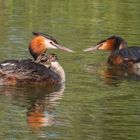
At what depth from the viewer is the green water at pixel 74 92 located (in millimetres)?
10266

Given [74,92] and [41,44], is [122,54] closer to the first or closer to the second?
[41,44]

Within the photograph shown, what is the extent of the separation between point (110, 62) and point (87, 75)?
1.94m

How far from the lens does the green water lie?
10.3 m

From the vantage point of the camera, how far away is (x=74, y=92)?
1273 centimetres

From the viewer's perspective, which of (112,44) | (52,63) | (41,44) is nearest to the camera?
(52,63)

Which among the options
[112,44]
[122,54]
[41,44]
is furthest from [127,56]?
[41,44]

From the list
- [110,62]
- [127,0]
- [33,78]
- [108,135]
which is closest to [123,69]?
[110,62]

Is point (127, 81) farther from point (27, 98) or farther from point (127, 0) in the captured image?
point (127, 0)

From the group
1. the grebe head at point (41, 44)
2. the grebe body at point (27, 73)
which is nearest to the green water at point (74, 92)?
the grebe body at point (27, 73)

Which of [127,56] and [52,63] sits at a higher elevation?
[52,63]

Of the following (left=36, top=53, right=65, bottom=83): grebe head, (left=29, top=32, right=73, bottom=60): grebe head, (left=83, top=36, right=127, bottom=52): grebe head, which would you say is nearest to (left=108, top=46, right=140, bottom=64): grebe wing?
(left=83, top=36, right=127, bottom=52): grebe head

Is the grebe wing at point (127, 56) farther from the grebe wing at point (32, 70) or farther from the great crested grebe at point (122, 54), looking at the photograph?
the grebe wing at point (32, 70)

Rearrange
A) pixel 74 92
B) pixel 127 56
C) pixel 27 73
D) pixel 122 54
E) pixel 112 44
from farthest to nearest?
1. pixel 112 44
2. pixel 122 54
3. pixel 127 56
4. pixel 27 73
5. pixel 74 92

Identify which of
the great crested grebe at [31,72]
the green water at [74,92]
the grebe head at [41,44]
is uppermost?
the grebe head at [41,44]
